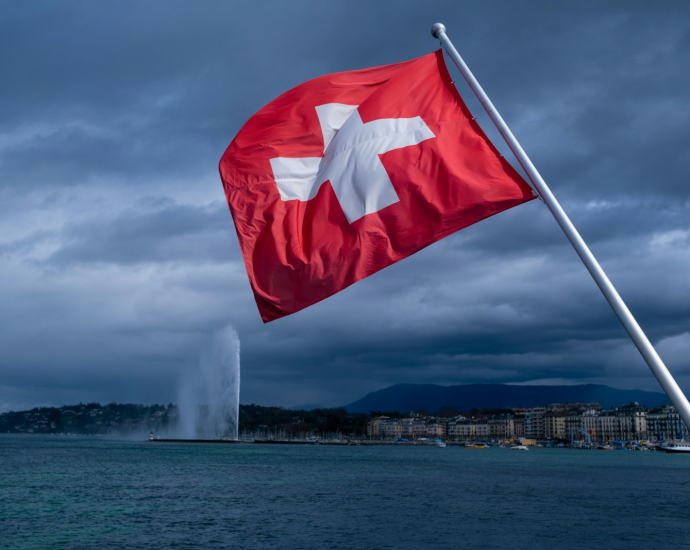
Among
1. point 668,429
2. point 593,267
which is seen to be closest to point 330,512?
point 593,267

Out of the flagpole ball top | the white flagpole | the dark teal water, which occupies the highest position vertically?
the flagpole ball top

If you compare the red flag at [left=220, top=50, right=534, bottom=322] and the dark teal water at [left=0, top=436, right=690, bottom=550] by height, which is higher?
the red flag at [left=220, top=50, right=534, bottom=322]

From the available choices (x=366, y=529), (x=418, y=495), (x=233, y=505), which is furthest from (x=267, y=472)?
(x=366, y=529)

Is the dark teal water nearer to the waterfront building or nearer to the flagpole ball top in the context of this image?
the flagpole ball top

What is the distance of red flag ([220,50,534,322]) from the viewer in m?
7.20

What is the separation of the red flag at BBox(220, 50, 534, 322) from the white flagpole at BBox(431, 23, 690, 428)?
0.52m

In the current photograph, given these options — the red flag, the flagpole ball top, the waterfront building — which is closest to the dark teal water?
the red flag

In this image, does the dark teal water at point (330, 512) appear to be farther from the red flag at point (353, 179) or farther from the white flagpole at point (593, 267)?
the white flagpole at point (593, 267)

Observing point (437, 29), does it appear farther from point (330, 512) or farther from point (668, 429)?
point (668, 429)

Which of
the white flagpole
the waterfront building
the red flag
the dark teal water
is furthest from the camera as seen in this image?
the waterfront building

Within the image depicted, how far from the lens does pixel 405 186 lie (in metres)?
7.50

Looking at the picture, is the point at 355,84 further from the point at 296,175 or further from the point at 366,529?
the point at 366,529

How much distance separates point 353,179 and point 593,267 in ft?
9.60

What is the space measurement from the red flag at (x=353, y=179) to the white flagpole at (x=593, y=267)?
0.52 metres
